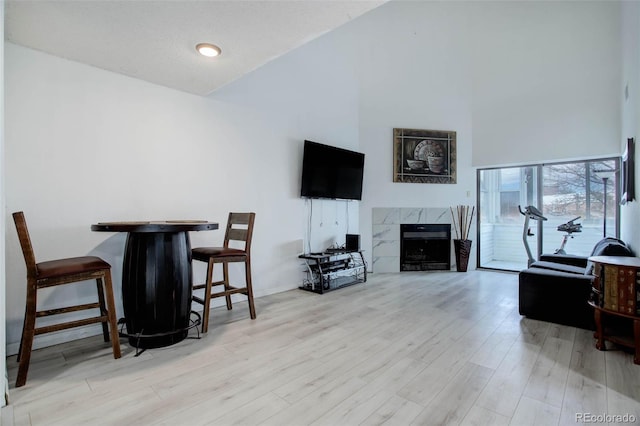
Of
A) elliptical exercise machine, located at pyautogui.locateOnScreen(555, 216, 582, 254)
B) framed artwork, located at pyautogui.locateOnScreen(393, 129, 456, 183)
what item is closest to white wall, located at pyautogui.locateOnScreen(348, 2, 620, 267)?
framed artwork, located at pyautogui.locateOnScreen(393, 129, 456, 183)

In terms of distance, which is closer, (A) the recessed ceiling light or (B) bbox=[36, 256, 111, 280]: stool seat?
(B) bbox=[36, 256, 111, 280]: stool seat

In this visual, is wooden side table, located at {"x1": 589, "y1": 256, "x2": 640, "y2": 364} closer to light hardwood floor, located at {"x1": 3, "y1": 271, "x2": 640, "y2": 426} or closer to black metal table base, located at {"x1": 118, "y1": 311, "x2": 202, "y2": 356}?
light hardwood floor, located at {"x1": 3, "y1": 271, "x2": 640, "y2": 426}

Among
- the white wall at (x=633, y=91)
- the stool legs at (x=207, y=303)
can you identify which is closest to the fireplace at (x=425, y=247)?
the white wall at (x=633, y=91)

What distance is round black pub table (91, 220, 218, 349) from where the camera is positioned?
207cm

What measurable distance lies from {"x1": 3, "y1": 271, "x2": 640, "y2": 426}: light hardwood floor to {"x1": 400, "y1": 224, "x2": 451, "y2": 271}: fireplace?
7.68ft

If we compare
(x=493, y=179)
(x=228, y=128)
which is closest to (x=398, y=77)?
(x=493, y=179)

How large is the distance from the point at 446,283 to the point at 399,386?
290 centimetres

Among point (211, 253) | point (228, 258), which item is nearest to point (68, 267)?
point (211, 253)

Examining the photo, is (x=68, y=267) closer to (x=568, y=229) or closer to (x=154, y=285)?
(x=154, y=285)

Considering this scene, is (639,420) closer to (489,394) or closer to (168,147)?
(489,394)

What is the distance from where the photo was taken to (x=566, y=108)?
4.41m

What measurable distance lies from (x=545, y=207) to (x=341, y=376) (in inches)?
189

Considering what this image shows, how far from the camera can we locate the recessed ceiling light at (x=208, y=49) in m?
2.11

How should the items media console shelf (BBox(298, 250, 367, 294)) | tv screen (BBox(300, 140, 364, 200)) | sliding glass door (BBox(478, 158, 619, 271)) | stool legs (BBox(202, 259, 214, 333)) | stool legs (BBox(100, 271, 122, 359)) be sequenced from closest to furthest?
stool legs (BBox(100, 271, 122, 359)) → stool legs (BBox(202, 259, 214, 333)) → media console shelf (BBox(298, 250, 367, 294)) → tv screen (BBox(300, 140, 364, 200)) → sliding glass door (BBox(478, 158, 619, 271))
